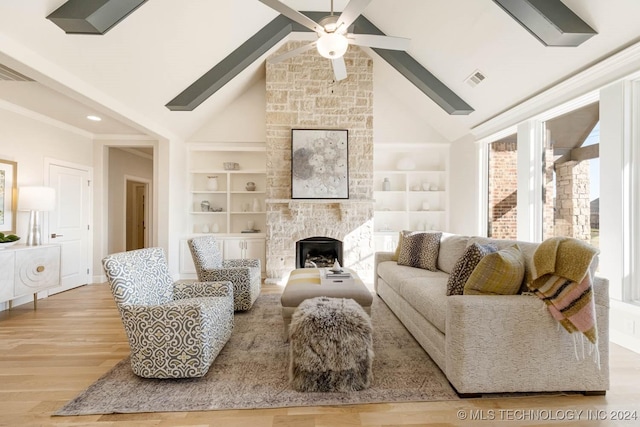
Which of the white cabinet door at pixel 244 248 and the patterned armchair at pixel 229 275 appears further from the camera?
the white cabinet door at pixel 244 248

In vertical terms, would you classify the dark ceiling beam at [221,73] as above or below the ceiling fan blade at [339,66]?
above

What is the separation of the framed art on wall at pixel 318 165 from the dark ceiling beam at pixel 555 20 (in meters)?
2.89

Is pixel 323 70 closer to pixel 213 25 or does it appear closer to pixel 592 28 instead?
pixel 213 25

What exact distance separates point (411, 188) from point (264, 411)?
4.94 meters

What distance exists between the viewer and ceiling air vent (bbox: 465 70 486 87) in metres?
3.82

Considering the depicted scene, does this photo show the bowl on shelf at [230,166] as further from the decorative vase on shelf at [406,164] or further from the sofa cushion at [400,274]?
the sofa cushion at [400,274]

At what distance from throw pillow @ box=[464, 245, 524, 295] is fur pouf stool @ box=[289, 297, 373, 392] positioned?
0.77 m

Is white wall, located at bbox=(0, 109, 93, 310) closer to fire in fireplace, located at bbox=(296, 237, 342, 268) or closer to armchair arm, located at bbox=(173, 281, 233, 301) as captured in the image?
armchair arm, located at bbox=(173, 281, 233, 301)

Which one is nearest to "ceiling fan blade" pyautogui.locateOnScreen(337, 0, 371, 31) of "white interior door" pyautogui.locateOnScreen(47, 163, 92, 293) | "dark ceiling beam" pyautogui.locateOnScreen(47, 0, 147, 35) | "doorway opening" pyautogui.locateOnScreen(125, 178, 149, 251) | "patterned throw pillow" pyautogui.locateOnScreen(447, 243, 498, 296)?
"dark ceiling beam" pyautogui.locateOnScreen(47, 0, 147, 35)

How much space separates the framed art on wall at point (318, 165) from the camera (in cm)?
504

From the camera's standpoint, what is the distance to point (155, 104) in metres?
3.92

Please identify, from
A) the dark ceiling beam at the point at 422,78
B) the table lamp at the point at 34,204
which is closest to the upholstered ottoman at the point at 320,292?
the dark ceiling beam at the point at 422,78

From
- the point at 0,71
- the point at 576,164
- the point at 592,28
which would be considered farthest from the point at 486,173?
the point at 0,71

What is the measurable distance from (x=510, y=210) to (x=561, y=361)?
10.0 feet
